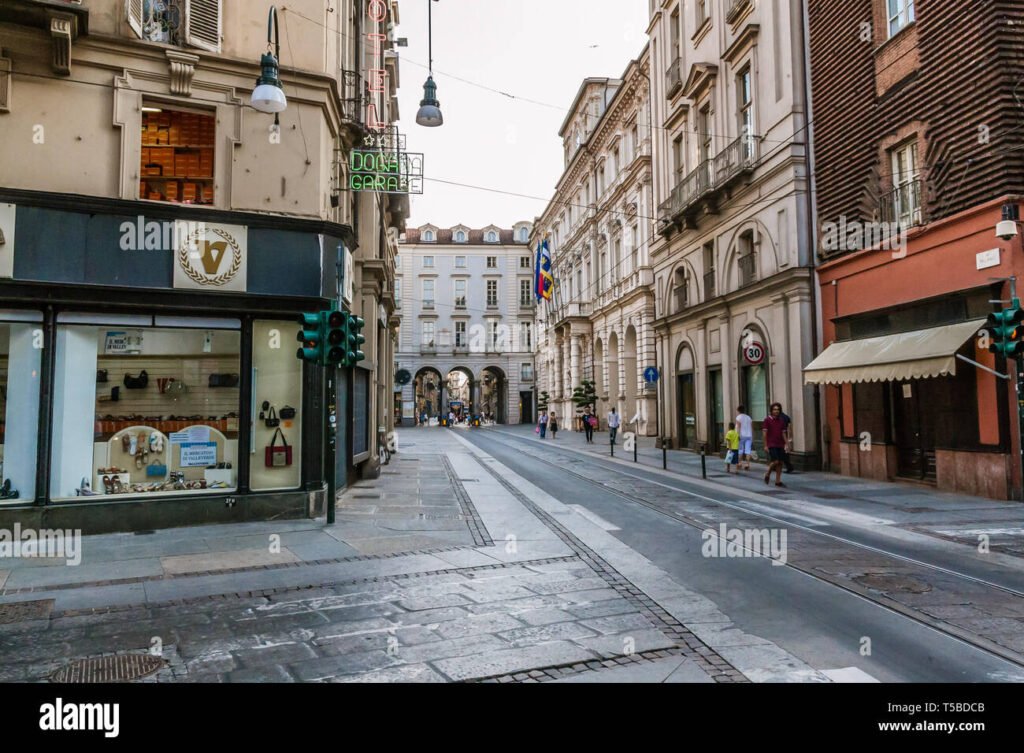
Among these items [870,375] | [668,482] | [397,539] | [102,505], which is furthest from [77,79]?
[870,375]

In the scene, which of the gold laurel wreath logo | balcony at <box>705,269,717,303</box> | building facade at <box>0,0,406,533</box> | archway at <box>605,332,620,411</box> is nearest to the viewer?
building facade at <box>0,0,406,533</box>

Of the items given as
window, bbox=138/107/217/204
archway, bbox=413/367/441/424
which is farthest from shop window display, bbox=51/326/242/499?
archway, bbox=413/367/441/424

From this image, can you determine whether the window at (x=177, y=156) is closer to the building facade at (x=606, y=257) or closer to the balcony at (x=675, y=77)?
the balcony at (x=675, y=77)

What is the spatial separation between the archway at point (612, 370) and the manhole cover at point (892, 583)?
114 ft

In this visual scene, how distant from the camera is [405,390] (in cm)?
7131

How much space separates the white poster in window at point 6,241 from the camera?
32.8 ft

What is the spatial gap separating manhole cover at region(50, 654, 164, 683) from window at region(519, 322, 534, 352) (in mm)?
69005

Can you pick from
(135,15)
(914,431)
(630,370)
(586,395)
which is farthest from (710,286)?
(135,15)

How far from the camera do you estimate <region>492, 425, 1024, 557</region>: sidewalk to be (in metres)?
10.1

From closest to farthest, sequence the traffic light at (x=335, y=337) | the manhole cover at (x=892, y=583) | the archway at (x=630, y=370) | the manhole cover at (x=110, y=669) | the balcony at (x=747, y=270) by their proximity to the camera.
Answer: the manhole cover at (x=110, y=669), the manhole cover at (x=892, y=583), the traffic light at (x=335, y=337), the balcony at (x=747, y=270), the archway at (x=630, y=370)

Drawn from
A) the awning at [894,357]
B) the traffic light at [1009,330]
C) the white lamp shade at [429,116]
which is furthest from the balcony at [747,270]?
the white lamp shade at [429,116]

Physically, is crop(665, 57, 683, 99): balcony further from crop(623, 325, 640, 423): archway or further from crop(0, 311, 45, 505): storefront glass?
crop(0, 311, 45, 505): storefront glass

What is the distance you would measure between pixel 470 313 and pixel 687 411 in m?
48.8
